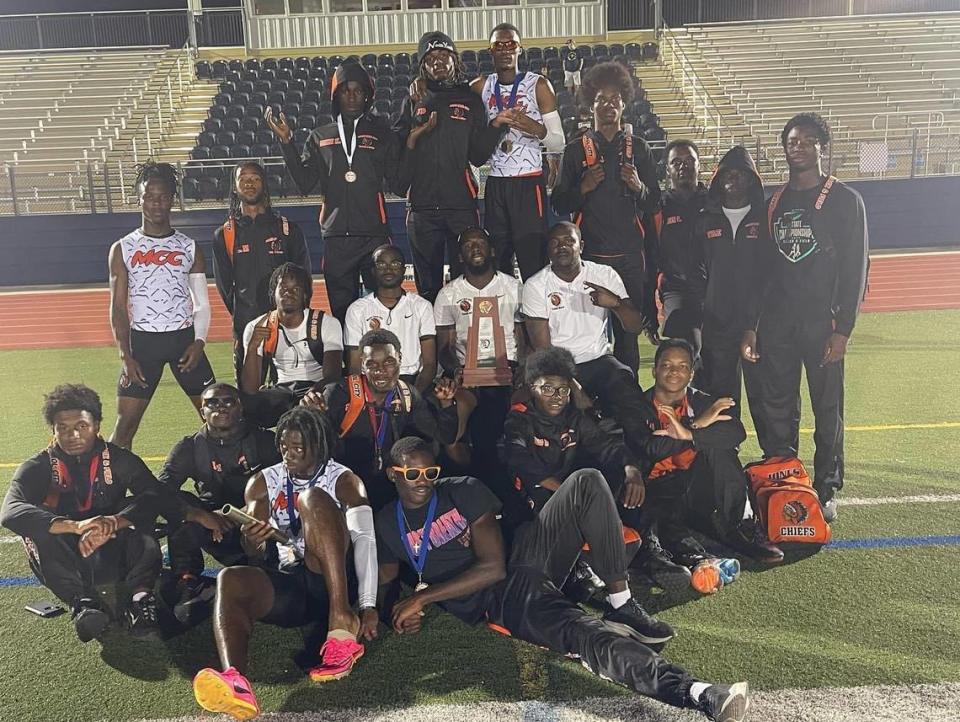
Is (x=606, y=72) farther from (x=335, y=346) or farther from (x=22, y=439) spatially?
(x=22, y=439)

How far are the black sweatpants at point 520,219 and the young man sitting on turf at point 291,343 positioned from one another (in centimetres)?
137

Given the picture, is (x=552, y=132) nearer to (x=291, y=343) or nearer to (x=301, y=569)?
(x=291, y=343)

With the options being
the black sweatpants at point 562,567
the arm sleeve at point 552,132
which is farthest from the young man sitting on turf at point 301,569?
the arm sleeve at point 552,132

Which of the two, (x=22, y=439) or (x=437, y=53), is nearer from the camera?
(x=437, y=53)

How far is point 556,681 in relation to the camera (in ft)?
12.0

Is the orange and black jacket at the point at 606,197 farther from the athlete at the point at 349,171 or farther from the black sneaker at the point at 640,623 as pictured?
the black sneaker at the point at 640,623

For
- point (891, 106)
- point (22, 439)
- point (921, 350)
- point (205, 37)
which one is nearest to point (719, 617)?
point (22, 439)

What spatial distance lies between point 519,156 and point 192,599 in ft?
11.3

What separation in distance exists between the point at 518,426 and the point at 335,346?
1420 mm

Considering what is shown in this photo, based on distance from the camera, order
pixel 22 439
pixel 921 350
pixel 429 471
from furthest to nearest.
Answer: pixel 921 350
pixel 22 439
pixel 429 471

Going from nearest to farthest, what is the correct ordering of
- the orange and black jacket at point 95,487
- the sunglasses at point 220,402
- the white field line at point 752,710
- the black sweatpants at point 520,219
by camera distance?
the white field line at point 752,710 < the orange and black jacket at point 95,487 < the sunglasses at point 220,402 < the black sweatpants at point 520,219

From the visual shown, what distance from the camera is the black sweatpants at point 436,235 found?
5973 millimetres

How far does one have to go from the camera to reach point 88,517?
433 cm

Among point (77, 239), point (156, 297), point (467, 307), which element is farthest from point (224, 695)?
point (77, 239)
